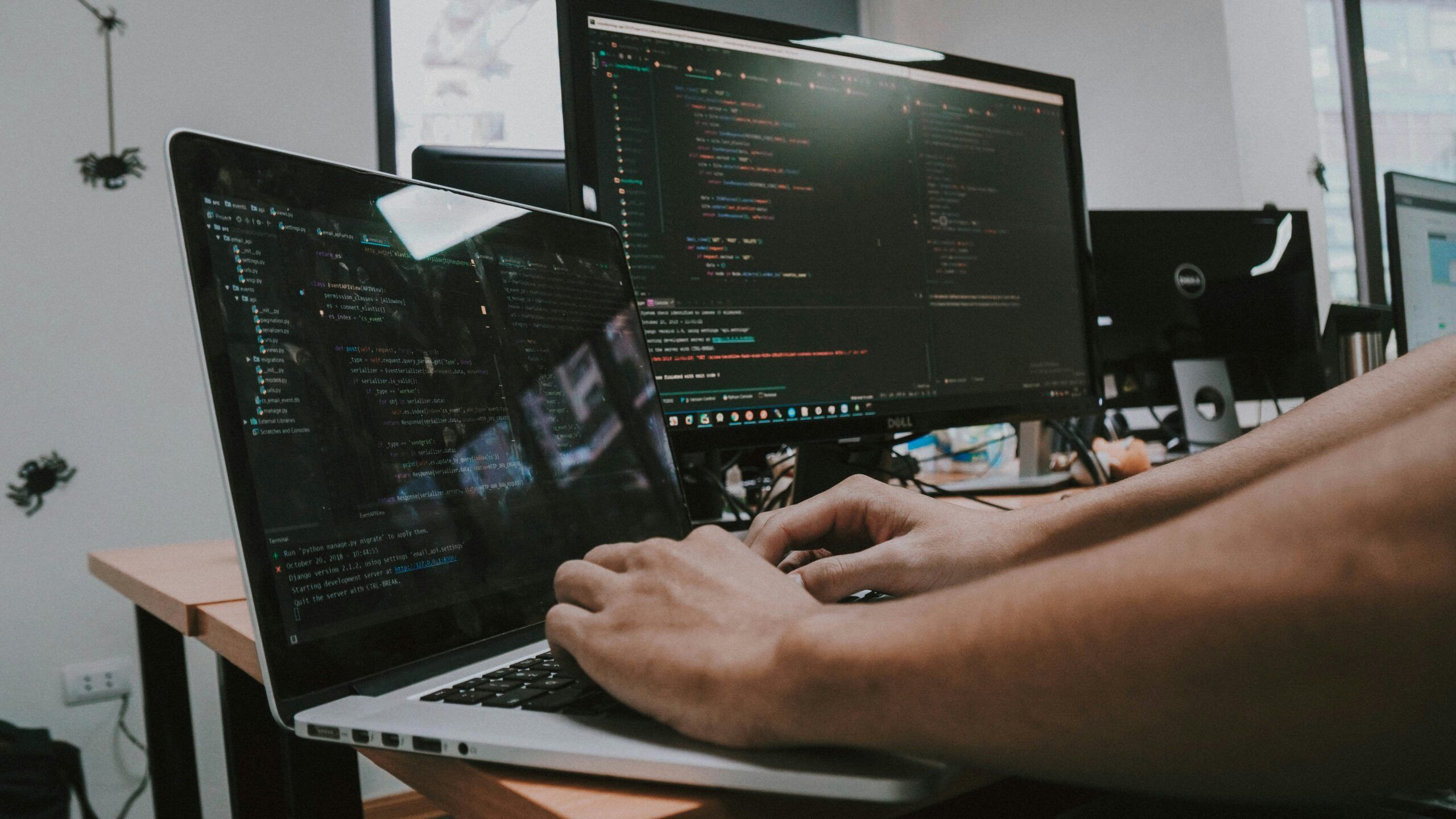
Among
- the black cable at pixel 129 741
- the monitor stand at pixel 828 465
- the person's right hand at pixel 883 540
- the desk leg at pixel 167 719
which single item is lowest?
the black cable at pixel 129 741

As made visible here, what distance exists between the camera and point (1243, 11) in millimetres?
3182

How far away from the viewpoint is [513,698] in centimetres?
37

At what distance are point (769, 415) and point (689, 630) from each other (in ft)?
1.59

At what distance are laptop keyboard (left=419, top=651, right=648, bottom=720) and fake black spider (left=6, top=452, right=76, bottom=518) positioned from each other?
203 cm

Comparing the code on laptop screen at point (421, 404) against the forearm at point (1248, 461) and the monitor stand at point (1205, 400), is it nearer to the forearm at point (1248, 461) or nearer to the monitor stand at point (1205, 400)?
the forearm at point (1248, 461)

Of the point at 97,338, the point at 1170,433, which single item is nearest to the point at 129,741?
the point at 97,338

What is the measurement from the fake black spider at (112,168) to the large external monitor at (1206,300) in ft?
7.04

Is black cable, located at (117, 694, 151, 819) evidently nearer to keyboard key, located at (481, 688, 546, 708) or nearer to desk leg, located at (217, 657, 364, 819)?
desk leg, located at (217, 657, 364, 819)

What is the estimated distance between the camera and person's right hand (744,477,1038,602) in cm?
49

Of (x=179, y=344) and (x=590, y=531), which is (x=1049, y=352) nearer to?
(x=590, y=531)

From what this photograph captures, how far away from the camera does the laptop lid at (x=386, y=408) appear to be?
0.39 metres

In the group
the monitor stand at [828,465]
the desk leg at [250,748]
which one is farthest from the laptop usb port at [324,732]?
the monitor stand at [828,465]

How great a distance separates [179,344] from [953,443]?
1867 millimetres

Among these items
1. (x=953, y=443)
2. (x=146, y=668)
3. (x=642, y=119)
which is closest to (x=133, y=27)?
(x=146, y=668)
